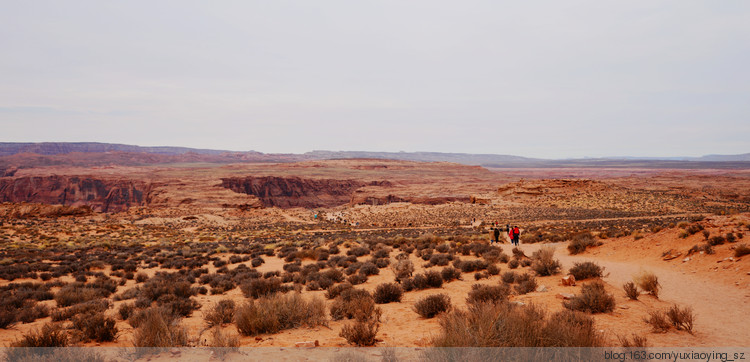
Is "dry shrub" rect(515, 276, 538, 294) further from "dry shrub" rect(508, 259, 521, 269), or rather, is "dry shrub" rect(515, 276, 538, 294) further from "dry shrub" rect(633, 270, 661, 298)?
"dry shrub" rect(508, 259, 521, 269)

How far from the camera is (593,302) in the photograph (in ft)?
24.0

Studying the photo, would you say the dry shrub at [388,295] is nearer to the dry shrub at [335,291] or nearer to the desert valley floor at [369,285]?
the desert valley floor at [369,285]

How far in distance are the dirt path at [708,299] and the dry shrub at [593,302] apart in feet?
4.30

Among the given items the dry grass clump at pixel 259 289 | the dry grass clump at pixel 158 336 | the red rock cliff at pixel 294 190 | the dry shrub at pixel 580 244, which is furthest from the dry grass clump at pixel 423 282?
the red rock cliff at pixel 294 190

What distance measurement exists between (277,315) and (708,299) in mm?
9564

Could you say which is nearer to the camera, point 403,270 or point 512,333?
point 512,333

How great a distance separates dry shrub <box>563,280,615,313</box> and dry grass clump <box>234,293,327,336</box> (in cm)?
499

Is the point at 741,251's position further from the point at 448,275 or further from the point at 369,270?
the point at 369,270

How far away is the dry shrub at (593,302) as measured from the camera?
7266 millimetres

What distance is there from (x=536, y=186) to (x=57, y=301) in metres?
68.3

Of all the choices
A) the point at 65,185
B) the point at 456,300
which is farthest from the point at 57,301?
the point at 65,185

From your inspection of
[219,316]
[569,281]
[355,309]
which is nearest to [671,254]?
[569,281]

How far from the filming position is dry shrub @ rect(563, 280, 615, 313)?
7266 millimetres

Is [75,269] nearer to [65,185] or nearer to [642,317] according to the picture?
[642,317]
